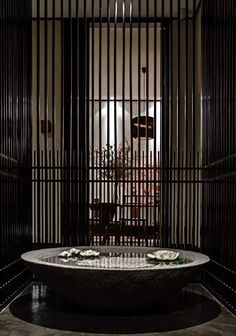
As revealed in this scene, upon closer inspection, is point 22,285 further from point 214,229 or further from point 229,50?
point 229,50

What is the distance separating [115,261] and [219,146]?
143 cm

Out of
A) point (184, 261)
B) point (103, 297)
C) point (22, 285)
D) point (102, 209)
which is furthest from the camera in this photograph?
point (102, 209)

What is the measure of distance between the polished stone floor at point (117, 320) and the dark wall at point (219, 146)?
30 centimetres

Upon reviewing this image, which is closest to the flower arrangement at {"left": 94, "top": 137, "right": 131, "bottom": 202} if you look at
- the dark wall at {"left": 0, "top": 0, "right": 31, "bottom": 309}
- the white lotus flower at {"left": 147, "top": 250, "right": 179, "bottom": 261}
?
the dark wall at {"left": 0, "top": 0, "right": 31, "bottom": 309}

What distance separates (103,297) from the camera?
13.8ft

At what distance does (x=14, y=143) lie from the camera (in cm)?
528

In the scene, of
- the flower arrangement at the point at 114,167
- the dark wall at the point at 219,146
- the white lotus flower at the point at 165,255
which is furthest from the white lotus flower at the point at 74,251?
the dark wall at the point at 219,146

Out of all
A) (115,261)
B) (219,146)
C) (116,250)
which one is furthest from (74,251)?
(219,146)

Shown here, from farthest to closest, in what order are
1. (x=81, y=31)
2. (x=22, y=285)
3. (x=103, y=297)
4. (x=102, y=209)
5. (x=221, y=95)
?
(x=81, y=31) → (x=102, y=209) → (x=22, y=285) → (x=221, y=95) → (x=103, y=297)

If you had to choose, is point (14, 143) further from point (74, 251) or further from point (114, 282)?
point (114, 282)

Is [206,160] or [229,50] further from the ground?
[229,50]

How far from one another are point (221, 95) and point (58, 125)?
380 centimetres

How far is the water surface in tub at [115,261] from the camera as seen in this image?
4477mm

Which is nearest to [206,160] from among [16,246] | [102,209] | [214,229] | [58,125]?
[214,229]
